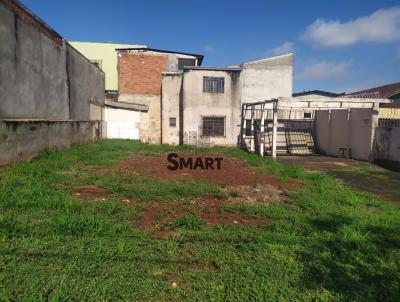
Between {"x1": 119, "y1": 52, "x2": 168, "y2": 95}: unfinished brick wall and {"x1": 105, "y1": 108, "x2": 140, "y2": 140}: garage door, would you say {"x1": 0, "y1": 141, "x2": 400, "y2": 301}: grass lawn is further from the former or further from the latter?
{"x1": 119, "y1": 52, "x2": 168, "y2": 95}: unfinished brick wall

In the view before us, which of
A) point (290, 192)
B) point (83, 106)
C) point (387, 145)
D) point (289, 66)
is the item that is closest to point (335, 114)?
point (387, 145)

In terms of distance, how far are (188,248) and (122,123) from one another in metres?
19.5

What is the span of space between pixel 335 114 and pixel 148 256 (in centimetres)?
1770

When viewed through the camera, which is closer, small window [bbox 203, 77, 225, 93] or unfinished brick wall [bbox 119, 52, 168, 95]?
small window [bbox 203, 77, 225, 93]

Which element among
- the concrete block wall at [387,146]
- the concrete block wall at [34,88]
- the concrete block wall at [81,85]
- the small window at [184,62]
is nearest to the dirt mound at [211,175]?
the concrete block wall at [34,88]

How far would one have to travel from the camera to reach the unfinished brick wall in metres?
23.0

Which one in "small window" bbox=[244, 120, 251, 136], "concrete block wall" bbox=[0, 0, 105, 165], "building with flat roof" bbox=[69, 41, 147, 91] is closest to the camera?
"concrete block wall" bbox=[0, 0, 105, 165]

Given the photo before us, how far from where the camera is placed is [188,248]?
3910 millimetres

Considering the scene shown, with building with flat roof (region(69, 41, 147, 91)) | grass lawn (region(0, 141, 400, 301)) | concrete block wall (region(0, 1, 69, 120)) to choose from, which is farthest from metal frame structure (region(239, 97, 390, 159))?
building with flat roof (region(69, 41, 147, 91))

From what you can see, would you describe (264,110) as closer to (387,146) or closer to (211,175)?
(387,146)

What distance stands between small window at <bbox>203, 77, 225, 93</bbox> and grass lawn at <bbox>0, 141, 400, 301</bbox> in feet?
48.7

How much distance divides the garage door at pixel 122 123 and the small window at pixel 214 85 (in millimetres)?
5378

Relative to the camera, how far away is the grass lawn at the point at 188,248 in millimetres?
2982

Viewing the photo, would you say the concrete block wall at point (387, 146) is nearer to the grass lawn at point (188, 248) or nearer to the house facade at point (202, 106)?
the grass lawn at point (188, 248)
